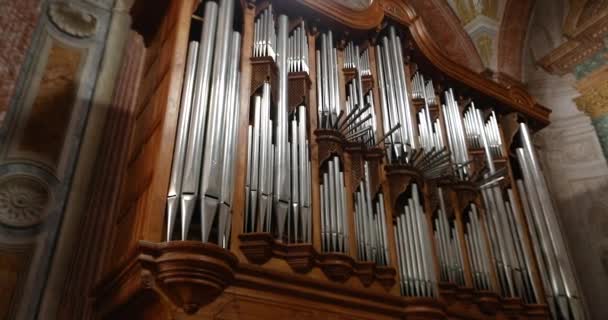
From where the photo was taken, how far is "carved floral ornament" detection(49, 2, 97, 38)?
18.5 ft

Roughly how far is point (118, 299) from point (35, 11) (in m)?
2.80

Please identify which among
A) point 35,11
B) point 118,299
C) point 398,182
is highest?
point 35,11

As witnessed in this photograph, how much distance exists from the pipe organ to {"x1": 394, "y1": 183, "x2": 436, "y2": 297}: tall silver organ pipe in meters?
0.01

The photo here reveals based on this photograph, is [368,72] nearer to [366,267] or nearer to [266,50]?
[266,50]

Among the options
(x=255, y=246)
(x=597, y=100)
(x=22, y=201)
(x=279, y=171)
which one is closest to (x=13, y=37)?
(x=22, y=201)

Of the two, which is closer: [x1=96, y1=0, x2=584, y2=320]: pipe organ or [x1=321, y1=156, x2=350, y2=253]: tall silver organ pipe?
[x1=96, y1=0, x2=584, y2=320]: pipe organ

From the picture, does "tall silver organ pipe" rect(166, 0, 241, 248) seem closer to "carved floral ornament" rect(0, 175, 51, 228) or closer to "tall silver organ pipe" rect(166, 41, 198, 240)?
"tall silver organ pipe" rect(166, 41, 198, 240)

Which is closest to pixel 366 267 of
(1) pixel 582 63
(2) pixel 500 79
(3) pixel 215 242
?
(3) pixel 215 242

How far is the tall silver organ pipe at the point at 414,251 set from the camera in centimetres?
451

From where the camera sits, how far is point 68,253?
472 cm

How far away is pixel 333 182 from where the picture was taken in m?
4.57

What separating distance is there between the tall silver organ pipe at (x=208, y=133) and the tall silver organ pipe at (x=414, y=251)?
62.3 inches

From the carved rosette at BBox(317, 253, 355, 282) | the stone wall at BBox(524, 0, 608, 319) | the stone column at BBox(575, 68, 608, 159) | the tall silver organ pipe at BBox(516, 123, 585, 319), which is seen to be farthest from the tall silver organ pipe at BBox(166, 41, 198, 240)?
the stone column at BBox(575, 68, 608, 159)

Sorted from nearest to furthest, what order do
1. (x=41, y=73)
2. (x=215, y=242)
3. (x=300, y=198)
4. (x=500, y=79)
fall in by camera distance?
(x=215, y=242) → (x=300, y=198) → (x=41, y=73) → (x=500, y=79)
